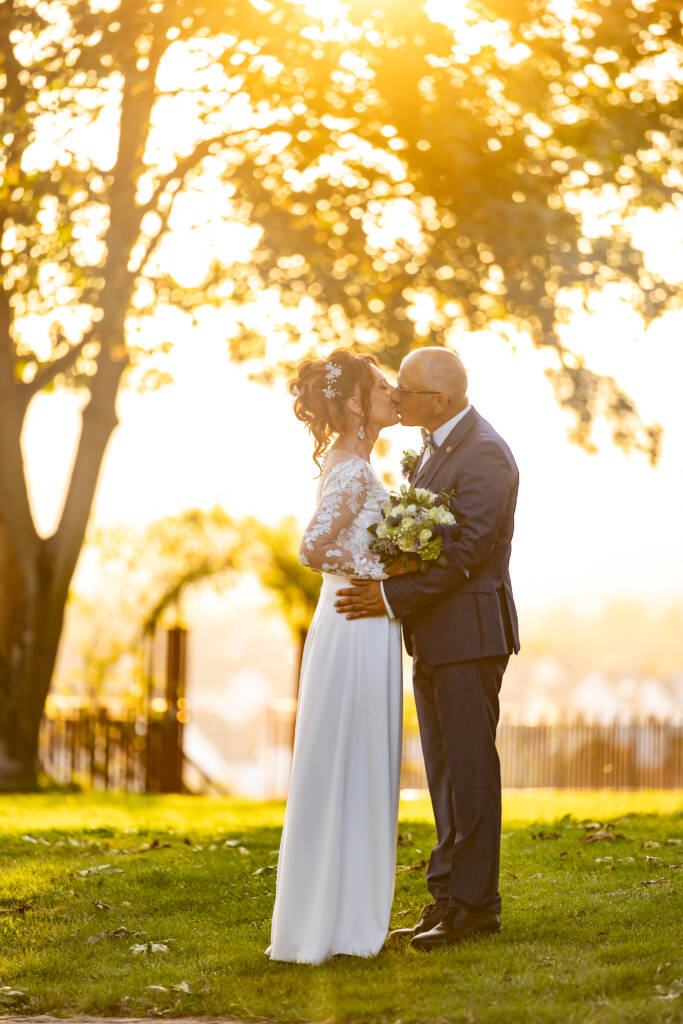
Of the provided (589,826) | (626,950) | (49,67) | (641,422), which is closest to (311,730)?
(626,950)

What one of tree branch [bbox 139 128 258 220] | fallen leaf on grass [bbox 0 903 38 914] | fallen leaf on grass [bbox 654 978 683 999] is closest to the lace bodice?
fallen leaf on grass [bbox 654 978 683 999]

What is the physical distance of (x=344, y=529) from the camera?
18.3 ft

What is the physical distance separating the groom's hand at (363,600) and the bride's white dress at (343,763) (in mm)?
48

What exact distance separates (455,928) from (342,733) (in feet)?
3.27

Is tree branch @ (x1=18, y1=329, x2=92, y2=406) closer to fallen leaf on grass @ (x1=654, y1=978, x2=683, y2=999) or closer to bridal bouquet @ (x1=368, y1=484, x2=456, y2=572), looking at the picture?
bridal bouquet @ (x1=368, y1=484, x2=456, y2=572)

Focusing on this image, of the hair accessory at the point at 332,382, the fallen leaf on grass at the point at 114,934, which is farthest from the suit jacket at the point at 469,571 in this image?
the fallen leaf on grass at the point at 114,934

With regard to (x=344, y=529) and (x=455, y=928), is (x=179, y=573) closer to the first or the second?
(x=344, y=529)

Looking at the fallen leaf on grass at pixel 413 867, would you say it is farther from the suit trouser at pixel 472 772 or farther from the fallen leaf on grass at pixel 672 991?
the fallen leaf on grass at pixel 672 991

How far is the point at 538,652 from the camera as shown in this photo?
5150cm

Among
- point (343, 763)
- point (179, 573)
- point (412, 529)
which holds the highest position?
point (179, 573)

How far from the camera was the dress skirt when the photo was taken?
546 cm

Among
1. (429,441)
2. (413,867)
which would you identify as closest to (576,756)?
(413,867)

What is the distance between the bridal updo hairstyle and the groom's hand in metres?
0.72

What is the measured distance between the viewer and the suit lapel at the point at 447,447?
575 centimetres
